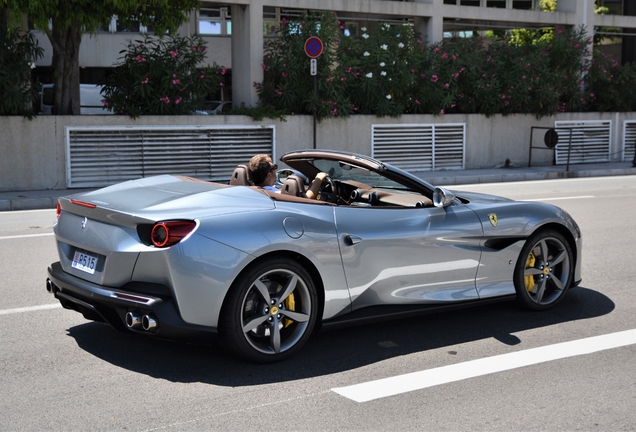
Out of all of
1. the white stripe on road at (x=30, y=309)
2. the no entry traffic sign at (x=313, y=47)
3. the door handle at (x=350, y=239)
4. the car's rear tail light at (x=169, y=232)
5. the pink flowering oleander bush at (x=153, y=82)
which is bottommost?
the white stripe on road at (x=30, y=309)

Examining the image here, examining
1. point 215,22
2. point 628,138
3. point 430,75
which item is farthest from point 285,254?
point 215,22

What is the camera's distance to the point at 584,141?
24.1m

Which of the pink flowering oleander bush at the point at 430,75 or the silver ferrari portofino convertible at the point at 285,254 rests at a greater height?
the pink flowering oleander bush at the point at 430,75

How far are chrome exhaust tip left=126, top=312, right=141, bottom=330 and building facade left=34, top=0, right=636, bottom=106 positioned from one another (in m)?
12.6

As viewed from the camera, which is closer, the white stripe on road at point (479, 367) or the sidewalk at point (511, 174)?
the white stripe on road at point (479, 367)

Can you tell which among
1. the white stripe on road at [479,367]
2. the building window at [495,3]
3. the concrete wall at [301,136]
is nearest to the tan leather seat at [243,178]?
the white stripe on road at [479,367]

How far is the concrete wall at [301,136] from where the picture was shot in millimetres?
15812

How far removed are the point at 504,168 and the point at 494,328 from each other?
17.0 metres

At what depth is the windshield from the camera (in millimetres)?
6016

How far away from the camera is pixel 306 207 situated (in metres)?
5.22

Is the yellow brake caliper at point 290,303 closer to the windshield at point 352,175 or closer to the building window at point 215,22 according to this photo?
the windshield at point 352,175

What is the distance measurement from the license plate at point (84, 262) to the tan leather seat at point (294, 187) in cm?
142

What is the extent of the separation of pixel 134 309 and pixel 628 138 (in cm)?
2339

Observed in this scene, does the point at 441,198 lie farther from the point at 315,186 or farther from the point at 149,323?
the point at 149,323
